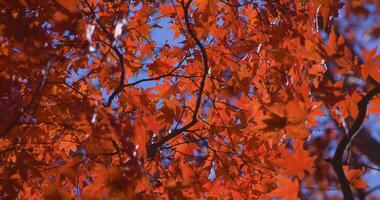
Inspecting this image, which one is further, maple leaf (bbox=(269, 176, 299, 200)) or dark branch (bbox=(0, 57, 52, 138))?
maple leaf (bbox=(269, 176, 299, 200))

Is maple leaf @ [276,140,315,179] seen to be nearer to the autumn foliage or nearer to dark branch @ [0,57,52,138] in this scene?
the autumn foliage

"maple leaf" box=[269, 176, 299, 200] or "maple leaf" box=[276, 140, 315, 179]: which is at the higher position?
"maple leaf" box=[276, 140, 315, 179]

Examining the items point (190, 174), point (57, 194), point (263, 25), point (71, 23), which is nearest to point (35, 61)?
point (71, 23)

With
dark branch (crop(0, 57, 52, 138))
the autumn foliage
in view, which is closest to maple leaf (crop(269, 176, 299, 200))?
the autumn foliage

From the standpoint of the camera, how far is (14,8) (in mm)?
3068

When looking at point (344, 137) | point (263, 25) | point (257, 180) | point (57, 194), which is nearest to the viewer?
point (344, 137)

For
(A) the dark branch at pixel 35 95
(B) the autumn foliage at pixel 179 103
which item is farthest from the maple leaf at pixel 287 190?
(A) the dark branch at pixel 35 95

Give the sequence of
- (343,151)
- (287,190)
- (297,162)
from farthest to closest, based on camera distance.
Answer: (287,190), (297,162), (343,151)

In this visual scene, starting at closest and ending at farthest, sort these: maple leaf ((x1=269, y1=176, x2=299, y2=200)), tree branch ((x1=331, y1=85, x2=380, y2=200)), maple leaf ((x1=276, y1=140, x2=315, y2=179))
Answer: tree branch ((x1=331, y1=85, x2=380, y2=200)) → maple leaf ((x1=276, y1=140, x2=315, y2=179)) → maple leaf ((x1=269, y1=176, x2=299, y2=200))

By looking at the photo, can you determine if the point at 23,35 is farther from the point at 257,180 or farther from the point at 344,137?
the point at 257,180

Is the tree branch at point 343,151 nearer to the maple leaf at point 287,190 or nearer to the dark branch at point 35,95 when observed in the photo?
the maple leaf at point 287,190

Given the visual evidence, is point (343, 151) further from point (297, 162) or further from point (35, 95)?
point (35, 95)

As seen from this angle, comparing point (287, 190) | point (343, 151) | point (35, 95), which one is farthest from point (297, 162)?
point (35, 95)

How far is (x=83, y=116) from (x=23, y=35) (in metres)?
0.52
